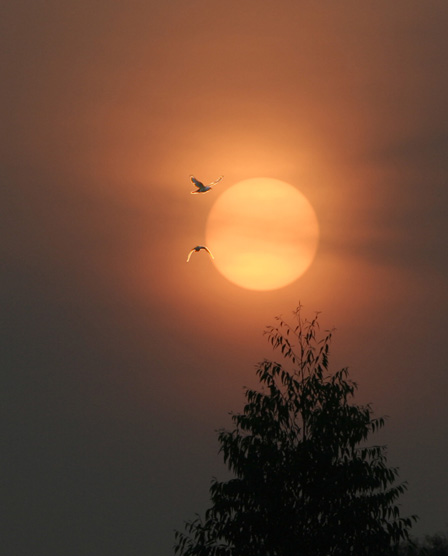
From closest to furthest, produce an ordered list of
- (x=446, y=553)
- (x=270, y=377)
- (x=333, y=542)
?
(x=333, y=542), (x=270, y=377), (x=446, y=553)

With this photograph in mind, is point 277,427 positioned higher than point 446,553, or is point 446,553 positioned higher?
point 446,553

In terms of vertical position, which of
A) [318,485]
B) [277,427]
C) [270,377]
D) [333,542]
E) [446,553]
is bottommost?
[333,542]

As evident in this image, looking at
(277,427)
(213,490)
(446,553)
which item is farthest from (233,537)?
(446,553)

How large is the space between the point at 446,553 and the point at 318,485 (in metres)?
58.5

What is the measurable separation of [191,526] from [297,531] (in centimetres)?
336

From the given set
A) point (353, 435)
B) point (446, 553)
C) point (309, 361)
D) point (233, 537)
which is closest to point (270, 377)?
point (309, 361)

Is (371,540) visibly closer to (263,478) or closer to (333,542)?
(333,542)

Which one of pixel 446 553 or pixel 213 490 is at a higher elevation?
pixel 446 553

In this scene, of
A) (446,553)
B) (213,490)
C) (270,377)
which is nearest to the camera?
(213,490)

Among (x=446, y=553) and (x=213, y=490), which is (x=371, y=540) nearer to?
(x=213, y=490)

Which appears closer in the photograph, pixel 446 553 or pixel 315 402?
pixel 315 402

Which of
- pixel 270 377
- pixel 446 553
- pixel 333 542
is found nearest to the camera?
pixel 333 542

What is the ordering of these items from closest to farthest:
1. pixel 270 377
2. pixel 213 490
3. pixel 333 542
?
pixel 333 542 → pixel 213 490 → pixel 270 377

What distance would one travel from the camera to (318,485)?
79.9ft
